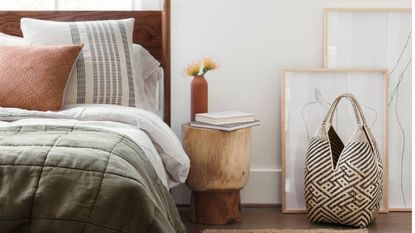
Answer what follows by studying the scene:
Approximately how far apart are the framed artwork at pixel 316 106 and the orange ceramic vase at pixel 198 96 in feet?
1.42

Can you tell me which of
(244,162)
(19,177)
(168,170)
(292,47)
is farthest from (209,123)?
(19,177)

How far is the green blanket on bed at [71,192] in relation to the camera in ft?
4.86

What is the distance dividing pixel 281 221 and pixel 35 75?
4.33 feet

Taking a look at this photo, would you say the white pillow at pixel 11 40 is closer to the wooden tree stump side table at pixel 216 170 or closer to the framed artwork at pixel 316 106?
the wooden tree stump side table at pixel 216 170

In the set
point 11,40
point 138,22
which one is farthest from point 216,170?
point 11,40

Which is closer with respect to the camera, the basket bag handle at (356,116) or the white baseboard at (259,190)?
the basket bag handle at (356,116)

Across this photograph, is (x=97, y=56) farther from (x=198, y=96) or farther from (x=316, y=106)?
(x=316, y=106)

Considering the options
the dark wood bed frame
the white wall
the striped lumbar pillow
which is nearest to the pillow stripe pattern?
the striped lumbar pillow

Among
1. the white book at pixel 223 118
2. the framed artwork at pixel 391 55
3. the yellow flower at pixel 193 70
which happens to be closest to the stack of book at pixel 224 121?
the white book at pixel 223 118

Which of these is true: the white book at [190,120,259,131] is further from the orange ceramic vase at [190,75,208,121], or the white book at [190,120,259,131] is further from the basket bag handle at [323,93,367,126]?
the basket bag handle at [323,93,367,126]

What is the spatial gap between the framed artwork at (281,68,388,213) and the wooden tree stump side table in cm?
36

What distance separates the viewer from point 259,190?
3.67 metres

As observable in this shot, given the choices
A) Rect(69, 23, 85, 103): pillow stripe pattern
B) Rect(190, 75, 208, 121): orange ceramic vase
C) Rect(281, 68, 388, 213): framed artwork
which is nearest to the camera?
Rect(69, 23, 85, 103): pillow stripe pattern

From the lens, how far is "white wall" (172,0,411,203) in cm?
361
